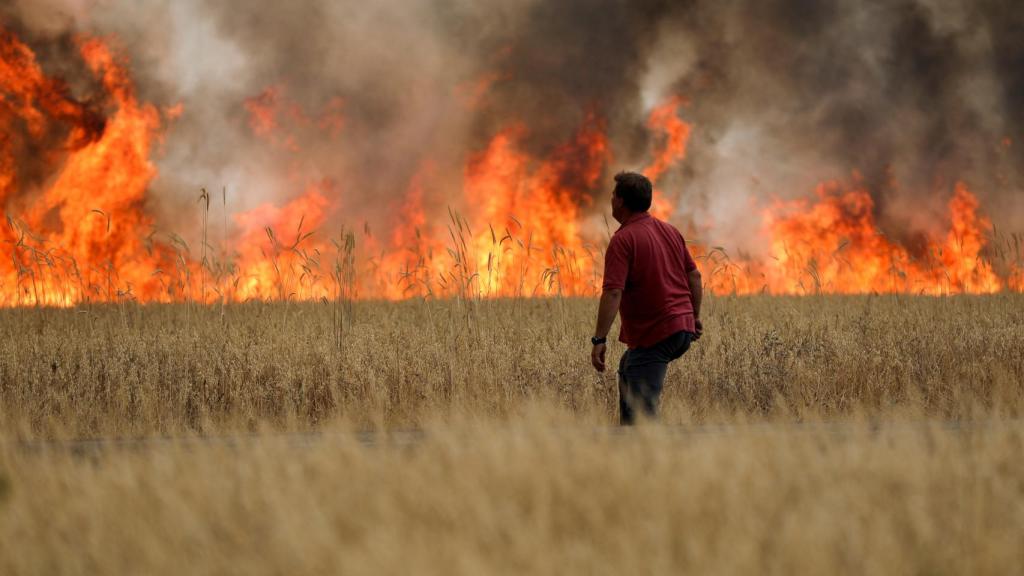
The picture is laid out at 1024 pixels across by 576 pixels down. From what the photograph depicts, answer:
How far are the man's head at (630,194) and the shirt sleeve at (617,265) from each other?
219mm

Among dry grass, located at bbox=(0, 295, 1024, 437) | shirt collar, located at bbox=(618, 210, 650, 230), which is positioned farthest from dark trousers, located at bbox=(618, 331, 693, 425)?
dry grass, located at bbox=(0, 295, 1024, 437)

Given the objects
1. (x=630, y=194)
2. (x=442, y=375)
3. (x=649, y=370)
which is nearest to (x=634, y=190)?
(x=630, y=194)

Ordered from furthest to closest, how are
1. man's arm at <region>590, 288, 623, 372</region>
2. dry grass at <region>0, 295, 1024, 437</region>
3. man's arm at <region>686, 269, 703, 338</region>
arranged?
dry grass at <region>0, 295, 1024, 437</region>
man's arm at <region>686, 269, 703, 338</region>
man's arm at <region>590, 288, 623, 372</region>

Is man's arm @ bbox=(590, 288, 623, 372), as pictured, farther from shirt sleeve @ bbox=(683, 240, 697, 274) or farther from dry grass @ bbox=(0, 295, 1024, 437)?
dry grass @ bbox=(0, 295, 1024, 437)

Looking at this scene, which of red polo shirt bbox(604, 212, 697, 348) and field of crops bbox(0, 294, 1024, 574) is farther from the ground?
red polo shirt bbox(604, 212, 697, 348)

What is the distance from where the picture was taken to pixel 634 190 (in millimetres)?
5352

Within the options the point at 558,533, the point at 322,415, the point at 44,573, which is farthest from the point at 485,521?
the point at 322,415

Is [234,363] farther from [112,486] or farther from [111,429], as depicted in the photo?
[112,486]

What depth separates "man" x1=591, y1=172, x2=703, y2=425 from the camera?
5230mm

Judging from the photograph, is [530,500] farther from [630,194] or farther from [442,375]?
[442,375]

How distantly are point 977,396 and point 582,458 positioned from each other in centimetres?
603

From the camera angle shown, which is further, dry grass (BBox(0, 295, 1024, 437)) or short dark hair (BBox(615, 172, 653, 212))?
dry grass (BBox(0, 295, 1024, 437))

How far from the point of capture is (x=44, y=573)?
2727mm

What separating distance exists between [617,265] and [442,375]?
275 cm
